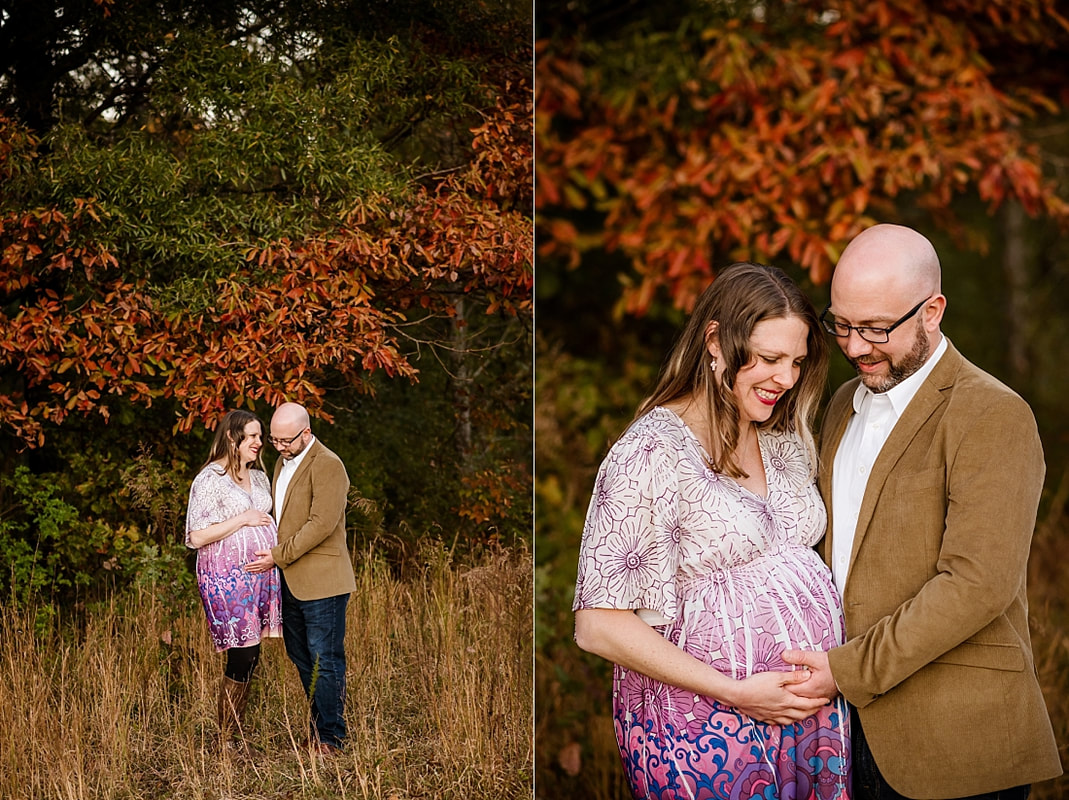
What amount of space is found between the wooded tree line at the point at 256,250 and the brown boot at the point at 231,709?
1.36ft

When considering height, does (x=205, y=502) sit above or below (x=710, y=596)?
above

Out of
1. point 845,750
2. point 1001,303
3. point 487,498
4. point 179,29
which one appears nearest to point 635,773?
point 845,750

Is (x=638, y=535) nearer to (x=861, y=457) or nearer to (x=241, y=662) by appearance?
(x=861, y=457)

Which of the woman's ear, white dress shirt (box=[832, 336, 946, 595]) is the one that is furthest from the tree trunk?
white dress shirt (box=[832, 336, 946, 595])

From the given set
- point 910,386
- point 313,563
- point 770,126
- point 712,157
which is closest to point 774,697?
point 910,386

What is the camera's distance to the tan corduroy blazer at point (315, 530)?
8.22 ft

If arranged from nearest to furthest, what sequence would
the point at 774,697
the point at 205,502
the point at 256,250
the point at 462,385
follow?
the point at 774,697 < the point at 205,502 < the point at 256,250 < the point at 462,385

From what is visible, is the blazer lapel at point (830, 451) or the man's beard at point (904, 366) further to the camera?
the blazer lapel at point (830, 451)

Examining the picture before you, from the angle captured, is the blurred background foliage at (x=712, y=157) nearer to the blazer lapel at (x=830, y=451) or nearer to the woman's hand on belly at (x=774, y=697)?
the blazer lapel at (x=830, y=451)

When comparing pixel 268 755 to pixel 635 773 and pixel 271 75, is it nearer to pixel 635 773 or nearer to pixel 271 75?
pixel 635 773

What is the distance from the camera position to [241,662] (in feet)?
8.32

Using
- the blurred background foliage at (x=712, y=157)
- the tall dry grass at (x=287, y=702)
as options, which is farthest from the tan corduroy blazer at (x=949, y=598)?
the blurred background foliage at (x=712, y=157)

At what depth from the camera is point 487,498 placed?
9.16ft

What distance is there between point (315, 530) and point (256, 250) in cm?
71
